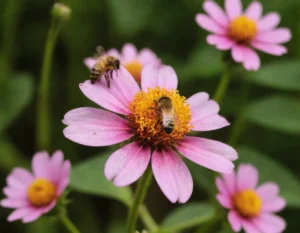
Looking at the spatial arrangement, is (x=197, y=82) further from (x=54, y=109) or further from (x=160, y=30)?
(x=54, y=109)

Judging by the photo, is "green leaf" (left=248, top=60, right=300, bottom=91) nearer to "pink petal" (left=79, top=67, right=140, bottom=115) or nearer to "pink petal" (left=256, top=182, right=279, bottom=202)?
"pink petal" (left=256, top=182, right=279, bottom=202)

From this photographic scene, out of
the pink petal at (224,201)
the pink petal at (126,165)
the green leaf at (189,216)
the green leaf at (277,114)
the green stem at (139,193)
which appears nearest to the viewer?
the pink petal at (126,165)

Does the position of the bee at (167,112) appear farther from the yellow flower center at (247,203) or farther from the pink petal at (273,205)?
the pink petal at (273,205)

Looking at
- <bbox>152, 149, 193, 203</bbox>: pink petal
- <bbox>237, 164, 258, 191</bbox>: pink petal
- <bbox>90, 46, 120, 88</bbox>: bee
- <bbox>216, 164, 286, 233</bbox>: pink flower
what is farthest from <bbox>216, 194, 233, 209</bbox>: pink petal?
<bbox>90, 46, 120, 88</bbox>: bee

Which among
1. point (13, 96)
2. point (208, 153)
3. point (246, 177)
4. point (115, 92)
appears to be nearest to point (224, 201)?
point (246, 177)

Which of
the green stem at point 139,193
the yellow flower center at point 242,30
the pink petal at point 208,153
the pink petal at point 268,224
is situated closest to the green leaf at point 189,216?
the pink petal at point 268,224
